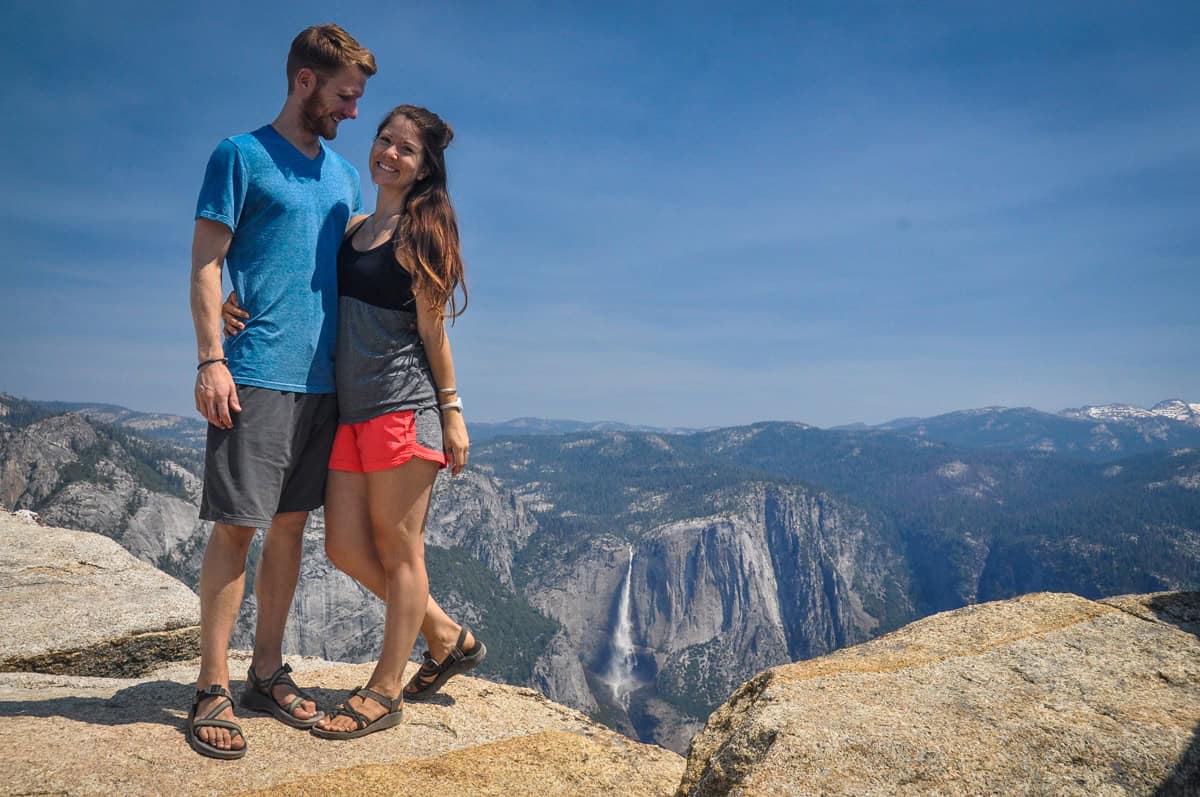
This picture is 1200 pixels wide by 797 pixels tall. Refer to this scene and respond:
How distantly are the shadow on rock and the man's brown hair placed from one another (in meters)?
5.74

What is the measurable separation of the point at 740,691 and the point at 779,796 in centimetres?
138

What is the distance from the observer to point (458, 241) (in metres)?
4.82

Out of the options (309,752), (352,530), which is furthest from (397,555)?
(309,752)

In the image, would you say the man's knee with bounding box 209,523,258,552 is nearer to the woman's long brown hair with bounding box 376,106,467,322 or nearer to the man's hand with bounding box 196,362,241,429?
the man's hand with bounding box 196,362,241,429

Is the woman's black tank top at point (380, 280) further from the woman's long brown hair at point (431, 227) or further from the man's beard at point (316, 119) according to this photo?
the man's beard at point (316, 119)

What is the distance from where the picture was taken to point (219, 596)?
4.57 m

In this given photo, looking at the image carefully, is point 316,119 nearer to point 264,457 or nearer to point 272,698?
point 264,457

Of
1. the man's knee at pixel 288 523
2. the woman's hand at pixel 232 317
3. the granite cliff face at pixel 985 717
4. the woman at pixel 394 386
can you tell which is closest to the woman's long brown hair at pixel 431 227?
the woman at pixel 394 386

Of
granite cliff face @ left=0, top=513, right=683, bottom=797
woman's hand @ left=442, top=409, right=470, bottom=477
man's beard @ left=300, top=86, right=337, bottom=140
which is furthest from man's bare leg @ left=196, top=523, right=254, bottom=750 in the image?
man's beard @ left=300, top=86, right=337, bottom=140

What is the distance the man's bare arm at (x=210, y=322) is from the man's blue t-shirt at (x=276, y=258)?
0.12 m

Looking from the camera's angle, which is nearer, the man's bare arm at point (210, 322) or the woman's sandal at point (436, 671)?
the man's bare arm at point (210, 322)

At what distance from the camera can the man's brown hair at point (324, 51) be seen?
181 inches

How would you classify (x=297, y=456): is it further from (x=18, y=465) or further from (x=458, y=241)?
(x=18, y=465)

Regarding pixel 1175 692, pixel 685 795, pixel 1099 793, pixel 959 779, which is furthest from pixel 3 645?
pixel 1175 692
